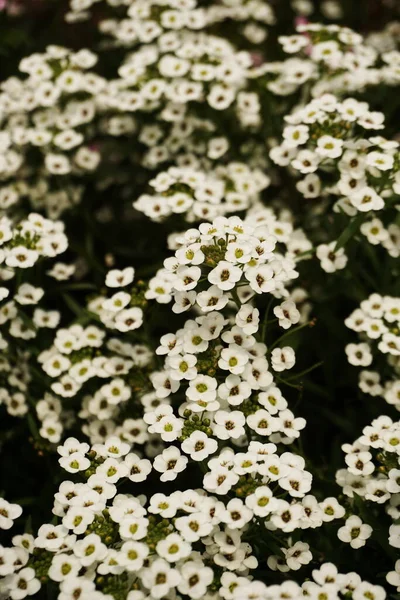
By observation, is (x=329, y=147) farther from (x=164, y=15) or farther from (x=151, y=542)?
(x=151, y=542)

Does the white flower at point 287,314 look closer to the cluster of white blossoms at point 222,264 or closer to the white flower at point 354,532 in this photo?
the cluster of white blossoms at point 222,264

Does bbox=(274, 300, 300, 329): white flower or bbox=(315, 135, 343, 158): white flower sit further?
bbox=(315, 135, 343, 158): white flower

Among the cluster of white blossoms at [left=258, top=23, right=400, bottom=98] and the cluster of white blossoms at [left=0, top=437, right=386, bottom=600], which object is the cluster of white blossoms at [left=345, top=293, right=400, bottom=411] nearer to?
the cluster of white blossoms at [left=0, top=437, right=386, bottom=600]


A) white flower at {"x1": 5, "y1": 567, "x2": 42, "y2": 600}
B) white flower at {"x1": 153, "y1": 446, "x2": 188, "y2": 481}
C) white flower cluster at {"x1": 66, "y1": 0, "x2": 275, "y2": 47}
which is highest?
white flower cluster at {"x1": 66, "y1": 0, "x2": 275, "y2": 47}

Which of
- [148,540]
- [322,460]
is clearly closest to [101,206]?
[322,460]

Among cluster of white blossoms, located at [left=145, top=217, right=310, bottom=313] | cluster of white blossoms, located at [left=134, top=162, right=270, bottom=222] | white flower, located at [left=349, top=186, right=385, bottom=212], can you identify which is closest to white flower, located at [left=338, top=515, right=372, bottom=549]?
cluster of white blossoms, located at [left=145, top=217, right=310, bottom=313]

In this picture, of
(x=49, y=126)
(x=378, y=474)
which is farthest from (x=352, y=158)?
(x=49, y=126)
